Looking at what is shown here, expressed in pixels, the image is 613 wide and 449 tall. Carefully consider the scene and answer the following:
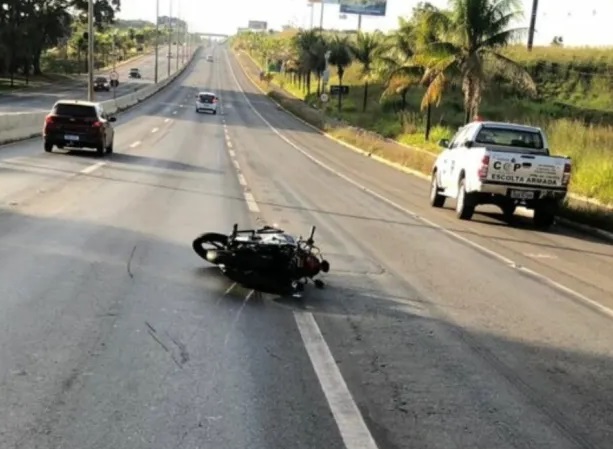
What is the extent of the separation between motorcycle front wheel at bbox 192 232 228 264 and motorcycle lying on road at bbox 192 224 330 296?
360 mm

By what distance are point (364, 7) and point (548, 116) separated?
76012 mm

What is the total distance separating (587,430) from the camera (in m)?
5.08

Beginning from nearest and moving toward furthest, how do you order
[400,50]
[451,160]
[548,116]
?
[451,160], [548,116], [400,50]

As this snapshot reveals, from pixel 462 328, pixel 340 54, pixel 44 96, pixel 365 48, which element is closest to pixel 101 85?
pixel 44 96

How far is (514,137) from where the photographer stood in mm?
17766

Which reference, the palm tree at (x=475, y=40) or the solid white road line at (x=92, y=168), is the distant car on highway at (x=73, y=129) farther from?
the palm tree at (x=475, y=40)

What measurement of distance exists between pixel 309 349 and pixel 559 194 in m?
10.8

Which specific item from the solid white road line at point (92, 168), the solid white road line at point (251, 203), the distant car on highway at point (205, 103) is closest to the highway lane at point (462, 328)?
the solid white road line at point (251, 203)

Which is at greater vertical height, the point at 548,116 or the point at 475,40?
the point at 475,40

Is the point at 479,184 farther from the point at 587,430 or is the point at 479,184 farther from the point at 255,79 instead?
the point at 255,79

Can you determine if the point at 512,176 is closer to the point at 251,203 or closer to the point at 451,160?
the point at 451,160

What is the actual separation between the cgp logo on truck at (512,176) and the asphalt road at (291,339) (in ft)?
5.12

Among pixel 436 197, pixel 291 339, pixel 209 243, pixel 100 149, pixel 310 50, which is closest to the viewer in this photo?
pixel 291 339

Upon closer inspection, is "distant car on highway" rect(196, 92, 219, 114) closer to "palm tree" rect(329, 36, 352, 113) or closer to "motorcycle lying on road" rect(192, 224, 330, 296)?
"palm tree" rect(329, 36, 352, 113)
